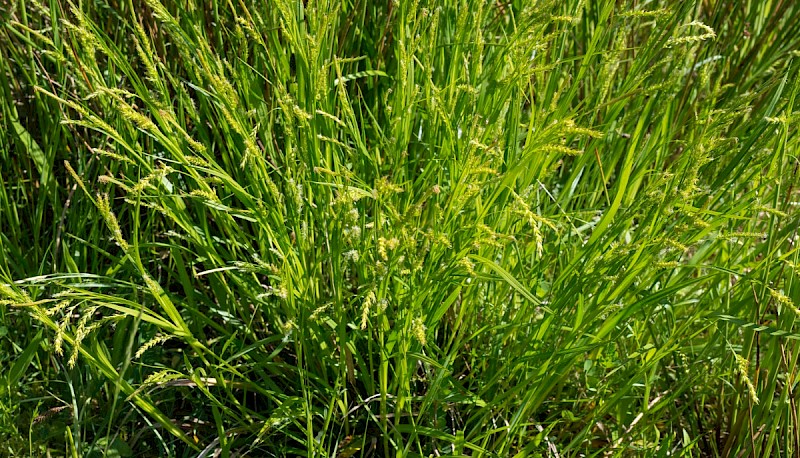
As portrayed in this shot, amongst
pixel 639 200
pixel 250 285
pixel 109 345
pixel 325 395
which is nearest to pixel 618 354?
pixel 639 200

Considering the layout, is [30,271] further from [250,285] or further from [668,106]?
[668,106]

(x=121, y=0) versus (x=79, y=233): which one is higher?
(x=121, y=0)

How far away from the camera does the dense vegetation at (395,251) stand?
1388 mm

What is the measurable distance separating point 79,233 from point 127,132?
0.92ft

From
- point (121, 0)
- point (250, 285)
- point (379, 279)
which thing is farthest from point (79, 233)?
point (379, 279)

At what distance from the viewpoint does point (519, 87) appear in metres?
1.49

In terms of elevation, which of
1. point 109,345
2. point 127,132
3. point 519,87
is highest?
point 519,87

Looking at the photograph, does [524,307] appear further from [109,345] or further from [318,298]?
[109,345]

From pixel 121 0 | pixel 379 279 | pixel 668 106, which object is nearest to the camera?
pixel 379 279

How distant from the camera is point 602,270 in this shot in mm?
1532

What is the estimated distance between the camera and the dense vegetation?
4.55 feet

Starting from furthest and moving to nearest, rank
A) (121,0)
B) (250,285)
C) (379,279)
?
1. (121,0)
2. (250,285)
3. (379,279)

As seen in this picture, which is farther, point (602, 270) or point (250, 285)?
point (250, 285)

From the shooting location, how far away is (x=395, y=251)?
4.23 ft
